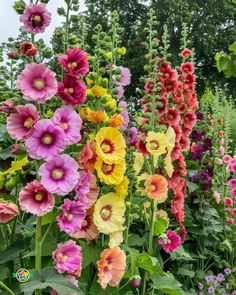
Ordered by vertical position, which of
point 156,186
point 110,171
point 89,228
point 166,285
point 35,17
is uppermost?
point 35,17

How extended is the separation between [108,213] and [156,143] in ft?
2.55

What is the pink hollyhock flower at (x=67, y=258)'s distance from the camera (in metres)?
2.18

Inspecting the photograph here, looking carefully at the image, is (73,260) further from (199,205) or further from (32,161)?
(199,205)

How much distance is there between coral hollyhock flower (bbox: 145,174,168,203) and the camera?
10.4 feet

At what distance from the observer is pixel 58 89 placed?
7.45 ft

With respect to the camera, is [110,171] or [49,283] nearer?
[49,283]

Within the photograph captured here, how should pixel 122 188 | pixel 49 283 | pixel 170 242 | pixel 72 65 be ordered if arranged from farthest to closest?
pixel 170 242 → pixel 122 188 → pixel 72 65 → pixel 49 283

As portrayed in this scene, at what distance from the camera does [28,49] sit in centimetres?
218

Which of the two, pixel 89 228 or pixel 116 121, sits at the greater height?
pixel 116 121

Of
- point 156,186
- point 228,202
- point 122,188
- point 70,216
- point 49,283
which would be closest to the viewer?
point 49,283

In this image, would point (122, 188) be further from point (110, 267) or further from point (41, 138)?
point (41, 138)

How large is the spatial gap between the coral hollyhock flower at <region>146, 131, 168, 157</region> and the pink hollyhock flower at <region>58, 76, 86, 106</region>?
0.93 meters

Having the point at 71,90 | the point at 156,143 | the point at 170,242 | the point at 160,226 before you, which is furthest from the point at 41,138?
the point at 170,242

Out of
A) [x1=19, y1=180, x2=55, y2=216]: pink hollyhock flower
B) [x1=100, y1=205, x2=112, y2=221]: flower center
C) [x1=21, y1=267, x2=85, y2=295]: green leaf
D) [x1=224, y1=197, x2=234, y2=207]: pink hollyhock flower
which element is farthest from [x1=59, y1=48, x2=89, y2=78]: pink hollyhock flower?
[x1=224, y1=197, x2=234, y2=207]: pink hollyhock flower
